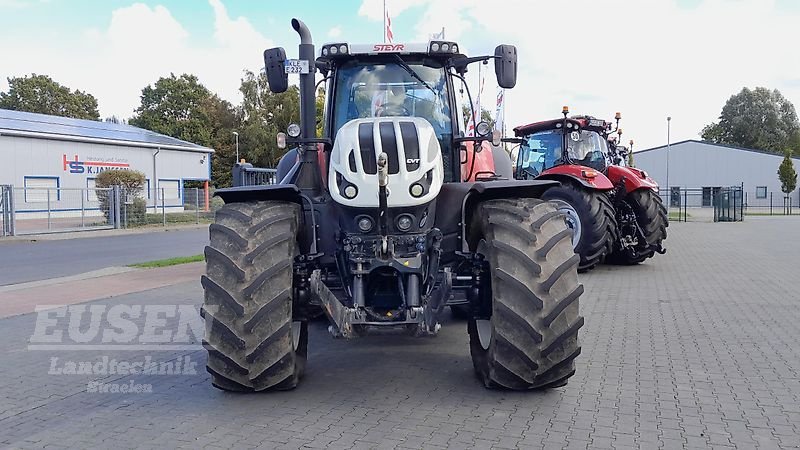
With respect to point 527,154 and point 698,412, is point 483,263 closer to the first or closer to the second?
point 698,412

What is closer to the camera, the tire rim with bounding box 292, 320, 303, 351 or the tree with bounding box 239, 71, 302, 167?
the tire rim with bounding box 292, 320, 303, 351

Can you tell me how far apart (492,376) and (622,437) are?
1019 millimetres

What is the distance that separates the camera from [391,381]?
5.51 metres

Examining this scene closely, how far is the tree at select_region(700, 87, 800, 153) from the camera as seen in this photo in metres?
78.0

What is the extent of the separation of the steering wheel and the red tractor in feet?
13.7

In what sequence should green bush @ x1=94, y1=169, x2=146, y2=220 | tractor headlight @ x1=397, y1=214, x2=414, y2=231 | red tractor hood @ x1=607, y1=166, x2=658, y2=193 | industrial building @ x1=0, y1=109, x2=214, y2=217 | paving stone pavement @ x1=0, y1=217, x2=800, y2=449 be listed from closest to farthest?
paving stone pavement @ x1=0, y1=217, x2=800, y2=449, tractor headlight @ x1=397, y1=214, x2=414, y2=231, red tractor hood @ x1=607, y1=166, x2=658, y2=193, industrial building @ x1=0, y1=109, x2=214, y2=217, green bush @ x1=94, y1=169, x2=146, y2=220

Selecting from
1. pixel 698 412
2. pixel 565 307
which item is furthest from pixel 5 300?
pixel 698 412

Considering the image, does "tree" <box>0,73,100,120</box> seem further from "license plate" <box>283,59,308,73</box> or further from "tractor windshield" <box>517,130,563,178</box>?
"license plate" <box>283,59,308,73</box>

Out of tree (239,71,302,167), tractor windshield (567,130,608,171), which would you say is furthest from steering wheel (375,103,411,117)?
tree (239,71,302,167)

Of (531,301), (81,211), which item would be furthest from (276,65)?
(81,211)

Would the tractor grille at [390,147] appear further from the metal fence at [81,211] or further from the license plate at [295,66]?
the metal fence at [81,211]

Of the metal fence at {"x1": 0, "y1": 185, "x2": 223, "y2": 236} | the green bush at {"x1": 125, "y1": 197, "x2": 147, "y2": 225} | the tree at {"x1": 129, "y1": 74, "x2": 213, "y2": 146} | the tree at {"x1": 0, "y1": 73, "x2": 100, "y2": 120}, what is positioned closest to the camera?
the metal fence at {"x1": 0, "y1": 185, "x2": 223, "y2": 236}

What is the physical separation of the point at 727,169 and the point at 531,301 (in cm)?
5927

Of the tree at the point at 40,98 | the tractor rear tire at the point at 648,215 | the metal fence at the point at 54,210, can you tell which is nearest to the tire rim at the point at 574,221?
the tractor rear tire at the point at 648,215
